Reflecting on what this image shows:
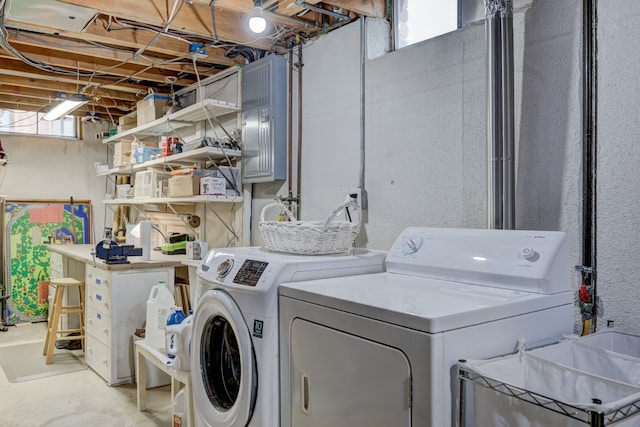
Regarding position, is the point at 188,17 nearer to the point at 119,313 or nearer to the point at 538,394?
the point at 119,313

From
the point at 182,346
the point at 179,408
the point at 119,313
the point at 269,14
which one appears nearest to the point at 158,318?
the point at 119,313

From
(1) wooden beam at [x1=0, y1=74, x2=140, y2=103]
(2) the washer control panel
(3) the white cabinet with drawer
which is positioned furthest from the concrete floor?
(1) wooden beam at [x1=0, y1=74, x2=140, y2=103]

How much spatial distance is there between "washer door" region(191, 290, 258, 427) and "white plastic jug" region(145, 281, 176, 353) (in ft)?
3.44

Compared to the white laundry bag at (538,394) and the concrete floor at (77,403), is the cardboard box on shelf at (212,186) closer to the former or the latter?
the concrete floor at (77,403)

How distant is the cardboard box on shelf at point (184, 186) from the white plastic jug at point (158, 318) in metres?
0.75

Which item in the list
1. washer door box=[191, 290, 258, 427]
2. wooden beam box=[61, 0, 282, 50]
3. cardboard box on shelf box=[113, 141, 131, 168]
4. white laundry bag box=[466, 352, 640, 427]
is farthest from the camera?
cardboard box on shelf box=[113, 141, 131, 168]

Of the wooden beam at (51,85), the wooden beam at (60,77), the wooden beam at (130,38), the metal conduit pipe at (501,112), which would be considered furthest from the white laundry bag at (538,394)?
the wooden beam at (51,85)

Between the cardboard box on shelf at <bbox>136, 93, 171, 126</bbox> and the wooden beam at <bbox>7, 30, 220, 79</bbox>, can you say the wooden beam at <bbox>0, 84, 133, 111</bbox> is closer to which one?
the cardboard box on shelf at <bbox>136, 93, 171, 126</bbox>

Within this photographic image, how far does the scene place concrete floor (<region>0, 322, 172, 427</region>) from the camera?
3.04 meters

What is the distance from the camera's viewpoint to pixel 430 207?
7.72ft

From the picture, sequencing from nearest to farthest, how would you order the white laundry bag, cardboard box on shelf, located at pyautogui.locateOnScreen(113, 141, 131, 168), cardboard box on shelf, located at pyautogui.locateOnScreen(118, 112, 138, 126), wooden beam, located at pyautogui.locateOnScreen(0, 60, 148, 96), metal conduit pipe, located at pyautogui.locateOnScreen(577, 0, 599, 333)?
the white laundry bag < metal conduit pipe, located at pyautogui.locateOnScreen(577, 0, 599, 333) < wooden beam, located at pyautogui.locateOnScreen(0, 60, 148, 96) < cardboard box on shelf, located at pyautogui.locateOnScreen(113, 141, 131, 168) < cardboard box on shelf, located at pyautogui.locateOnScreen(118, 112, 138, 126)

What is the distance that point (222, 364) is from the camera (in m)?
2.19

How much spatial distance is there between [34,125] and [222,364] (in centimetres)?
534

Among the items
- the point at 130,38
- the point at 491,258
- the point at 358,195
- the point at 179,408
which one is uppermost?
the point at 130,38
